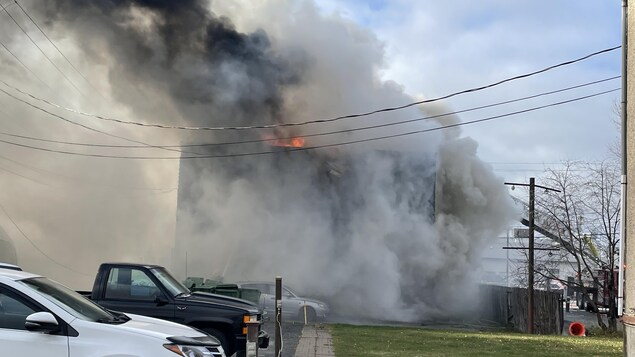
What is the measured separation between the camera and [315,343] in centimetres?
1266

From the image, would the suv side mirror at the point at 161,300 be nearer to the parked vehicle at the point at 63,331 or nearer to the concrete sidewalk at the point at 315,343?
the concrete sidewalk at the point at 315,343

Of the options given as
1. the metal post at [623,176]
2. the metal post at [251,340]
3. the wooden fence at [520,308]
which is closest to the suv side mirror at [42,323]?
the metal post at [251,340]

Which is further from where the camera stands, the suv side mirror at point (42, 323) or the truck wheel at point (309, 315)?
the truck wheel at point (309, 315)

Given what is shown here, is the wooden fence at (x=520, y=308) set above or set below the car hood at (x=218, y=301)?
below

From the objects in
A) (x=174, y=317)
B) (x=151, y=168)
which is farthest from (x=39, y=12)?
(x=174, y=317)

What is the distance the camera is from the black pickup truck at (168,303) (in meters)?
8.64

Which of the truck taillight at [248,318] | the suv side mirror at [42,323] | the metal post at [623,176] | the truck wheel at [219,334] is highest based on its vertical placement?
the metal post at [623,176]

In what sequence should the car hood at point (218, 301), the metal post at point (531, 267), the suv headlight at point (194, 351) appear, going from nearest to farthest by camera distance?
the suv headlight at point (194, 351), the car hood at point (218, 301), the metal post at point (531, 267)

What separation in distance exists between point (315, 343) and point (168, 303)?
4.65 m

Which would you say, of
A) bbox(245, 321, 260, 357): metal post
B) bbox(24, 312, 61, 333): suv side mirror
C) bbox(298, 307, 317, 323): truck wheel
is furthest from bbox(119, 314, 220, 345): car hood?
bbox(298, 307, 317, 323): truck wheel

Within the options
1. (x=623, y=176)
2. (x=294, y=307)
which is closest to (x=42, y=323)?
(x=623, y=176)

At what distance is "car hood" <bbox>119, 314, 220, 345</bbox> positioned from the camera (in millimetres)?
5367

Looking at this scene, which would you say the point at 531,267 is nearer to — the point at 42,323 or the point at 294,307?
the point at 294,307

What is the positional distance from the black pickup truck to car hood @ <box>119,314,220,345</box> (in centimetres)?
257
